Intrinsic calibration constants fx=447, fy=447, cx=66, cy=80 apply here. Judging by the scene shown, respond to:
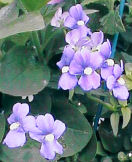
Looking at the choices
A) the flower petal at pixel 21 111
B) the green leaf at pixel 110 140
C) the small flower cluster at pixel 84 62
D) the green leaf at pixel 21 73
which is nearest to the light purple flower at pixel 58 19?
the small flower cluster at pixel 84 62

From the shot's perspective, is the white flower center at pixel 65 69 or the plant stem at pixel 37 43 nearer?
the white flower center at pixel 65 69

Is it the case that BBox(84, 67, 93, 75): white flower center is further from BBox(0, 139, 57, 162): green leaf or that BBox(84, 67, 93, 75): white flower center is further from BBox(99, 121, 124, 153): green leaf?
BBox(99, 121, 124, 153): green leaf

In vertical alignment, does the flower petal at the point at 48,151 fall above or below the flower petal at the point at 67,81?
below

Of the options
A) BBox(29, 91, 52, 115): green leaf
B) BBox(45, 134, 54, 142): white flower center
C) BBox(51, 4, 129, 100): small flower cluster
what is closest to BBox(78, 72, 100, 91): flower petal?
BBox(51, 4, 129, 100): small flower cluster

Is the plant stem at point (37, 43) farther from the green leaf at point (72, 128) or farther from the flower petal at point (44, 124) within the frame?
the flower petal at point (44, 124)

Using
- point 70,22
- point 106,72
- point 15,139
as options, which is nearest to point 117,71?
point 106,72

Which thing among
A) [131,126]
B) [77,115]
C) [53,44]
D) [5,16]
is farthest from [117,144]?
[5,16]

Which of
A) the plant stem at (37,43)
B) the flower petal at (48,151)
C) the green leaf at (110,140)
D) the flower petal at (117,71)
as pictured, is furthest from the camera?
the green leaf at (110,140)
